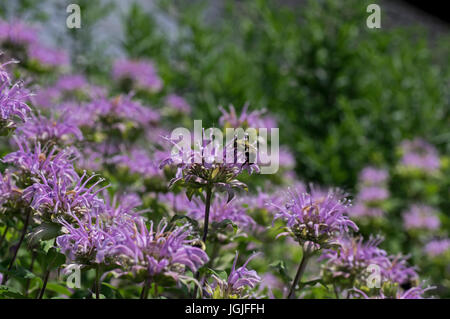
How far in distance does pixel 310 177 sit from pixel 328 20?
1.25 metres

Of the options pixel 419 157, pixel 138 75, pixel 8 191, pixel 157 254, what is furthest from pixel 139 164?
pixel 419 157

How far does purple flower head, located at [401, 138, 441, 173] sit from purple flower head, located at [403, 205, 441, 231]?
0.25m

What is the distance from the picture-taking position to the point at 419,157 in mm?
2746

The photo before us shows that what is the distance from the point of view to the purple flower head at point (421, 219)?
7.82 feet

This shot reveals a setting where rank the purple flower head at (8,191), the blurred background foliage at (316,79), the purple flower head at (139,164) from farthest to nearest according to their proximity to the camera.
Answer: the blurred background foliage at (316,79) < the purple flower head at (139,164) < the purple flower head at (8,191)

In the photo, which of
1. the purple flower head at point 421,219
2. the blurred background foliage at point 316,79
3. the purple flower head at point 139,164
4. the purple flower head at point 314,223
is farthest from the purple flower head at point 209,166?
the blurred background foliage at point 316,79

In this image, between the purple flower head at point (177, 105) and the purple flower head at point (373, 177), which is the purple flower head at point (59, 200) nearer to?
the purple flower head at point (177, 105)

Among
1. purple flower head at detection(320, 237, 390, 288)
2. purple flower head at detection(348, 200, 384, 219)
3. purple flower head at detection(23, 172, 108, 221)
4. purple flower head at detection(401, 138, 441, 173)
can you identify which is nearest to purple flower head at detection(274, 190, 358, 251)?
purple flower head at detection(320, 237, 390, 288)

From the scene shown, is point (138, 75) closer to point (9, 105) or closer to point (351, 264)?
point (9, 105)

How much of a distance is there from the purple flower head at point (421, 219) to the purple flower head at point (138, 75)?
1.49 meters

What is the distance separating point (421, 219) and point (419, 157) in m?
0.48

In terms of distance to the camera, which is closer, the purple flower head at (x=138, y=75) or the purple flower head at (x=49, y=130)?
the purple flower head at (x=49, y=130)
